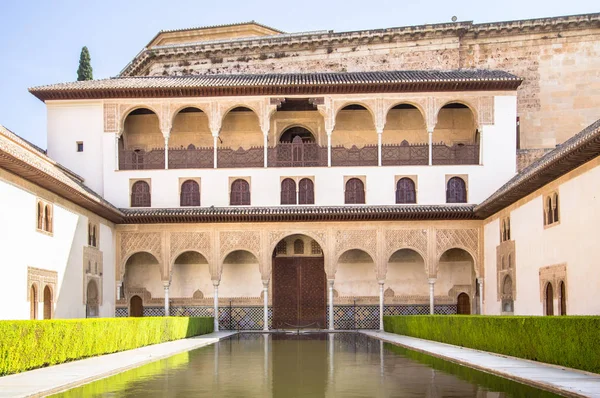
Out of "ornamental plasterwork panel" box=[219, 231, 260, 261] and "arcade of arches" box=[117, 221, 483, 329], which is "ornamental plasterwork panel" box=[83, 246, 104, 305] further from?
"ornamental plasterwork panel" box=[219, 231, 260, 261]

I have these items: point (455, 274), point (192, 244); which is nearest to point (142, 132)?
point (192, 244)

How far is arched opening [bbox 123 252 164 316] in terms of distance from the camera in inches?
1183

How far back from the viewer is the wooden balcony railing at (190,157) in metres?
29.7

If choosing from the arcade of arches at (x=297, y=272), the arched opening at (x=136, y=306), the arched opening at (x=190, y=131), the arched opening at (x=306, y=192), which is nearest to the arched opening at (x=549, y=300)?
the arcade of arches at (x=297, y=272)

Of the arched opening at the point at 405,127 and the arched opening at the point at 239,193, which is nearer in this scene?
the arched opening at the point at 239,193

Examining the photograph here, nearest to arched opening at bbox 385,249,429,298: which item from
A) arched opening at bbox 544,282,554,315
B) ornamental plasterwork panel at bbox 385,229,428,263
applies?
ornamental plasterwork panel at bbox 385,229,428,263

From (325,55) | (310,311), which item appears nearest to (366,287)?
(310,311)

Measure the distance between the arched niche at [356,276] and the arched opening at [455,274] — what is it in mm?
2422

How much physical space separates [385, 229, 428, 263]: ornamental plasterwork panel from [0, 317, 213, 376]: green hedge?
914 cm

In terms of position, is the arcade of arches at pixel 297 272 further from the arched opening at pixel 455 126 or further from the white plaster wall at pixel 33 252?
the white plaster wall at pixel 33 252

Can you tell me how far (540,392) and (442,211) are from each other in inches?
720

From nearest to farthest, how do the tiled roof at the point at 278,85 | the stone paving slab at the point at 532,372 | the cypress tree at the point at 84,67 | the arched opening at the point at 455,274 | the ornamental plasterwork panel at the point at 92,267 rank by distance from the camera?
1. the stone paving slab at the point at 532,372
2. the ornamental plasterwork panel at the point at 92,267
3. the tiled roof at the point at 278,85
4. the arched opening at the point at 455,274
5. the cypress tree at the point at 84,67

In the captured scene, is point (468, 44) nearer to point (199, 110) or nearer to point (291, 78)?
point (291, 78)

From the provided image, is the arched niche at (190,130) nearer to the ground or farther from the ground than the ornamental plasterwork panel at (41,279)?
farther from the ground
